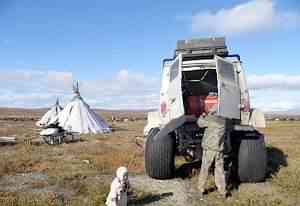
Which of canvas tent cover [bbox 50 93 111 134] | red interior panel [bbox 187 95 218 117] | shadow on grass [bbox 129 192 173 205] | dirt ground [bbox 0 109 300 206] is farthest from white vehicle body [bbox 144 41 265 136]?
canvas tent cover [bbox 50 93 111 134]

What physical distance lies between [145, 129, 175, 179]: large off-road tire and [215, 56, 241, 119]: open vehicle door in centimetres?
145

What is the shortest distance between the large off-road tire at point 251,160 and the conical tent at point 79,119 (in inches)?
713

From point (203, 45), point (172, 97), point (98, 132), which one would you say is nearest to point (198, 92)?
point (203, 45)

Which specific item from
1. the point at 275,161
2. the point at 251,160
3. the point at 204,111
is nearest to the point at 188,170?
the point at 204,111

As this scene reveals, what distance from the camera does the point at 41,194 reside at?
6.96m

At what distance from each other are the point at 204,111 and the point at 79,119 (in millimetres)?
17371

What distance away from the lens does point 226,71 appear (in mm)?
8156

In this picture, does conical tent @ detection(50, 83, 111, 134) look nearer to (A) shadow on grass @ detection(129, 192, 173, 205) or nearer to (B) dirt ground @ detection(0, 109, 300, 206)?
(B) dirt ground @ detection(0, 109, 300, 206)

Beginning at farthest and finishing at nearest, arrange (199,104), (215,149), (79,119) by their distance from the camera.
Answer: (79,119), (199,104), (215,149)

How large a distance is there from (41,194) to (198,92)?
16.0ft

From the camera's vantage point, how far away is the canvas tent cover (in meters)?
24.9

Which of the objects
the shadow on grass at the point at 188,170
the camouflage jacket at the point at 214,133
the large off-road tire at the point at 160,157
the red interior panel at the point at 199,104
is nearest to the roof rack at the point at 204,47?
the red interior panel at the point at 199,104

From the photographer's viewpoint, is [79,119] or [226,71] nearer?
[226,71]

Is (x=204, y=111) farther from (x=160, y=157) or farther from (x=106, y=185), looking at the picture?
(x=106, y=185)
